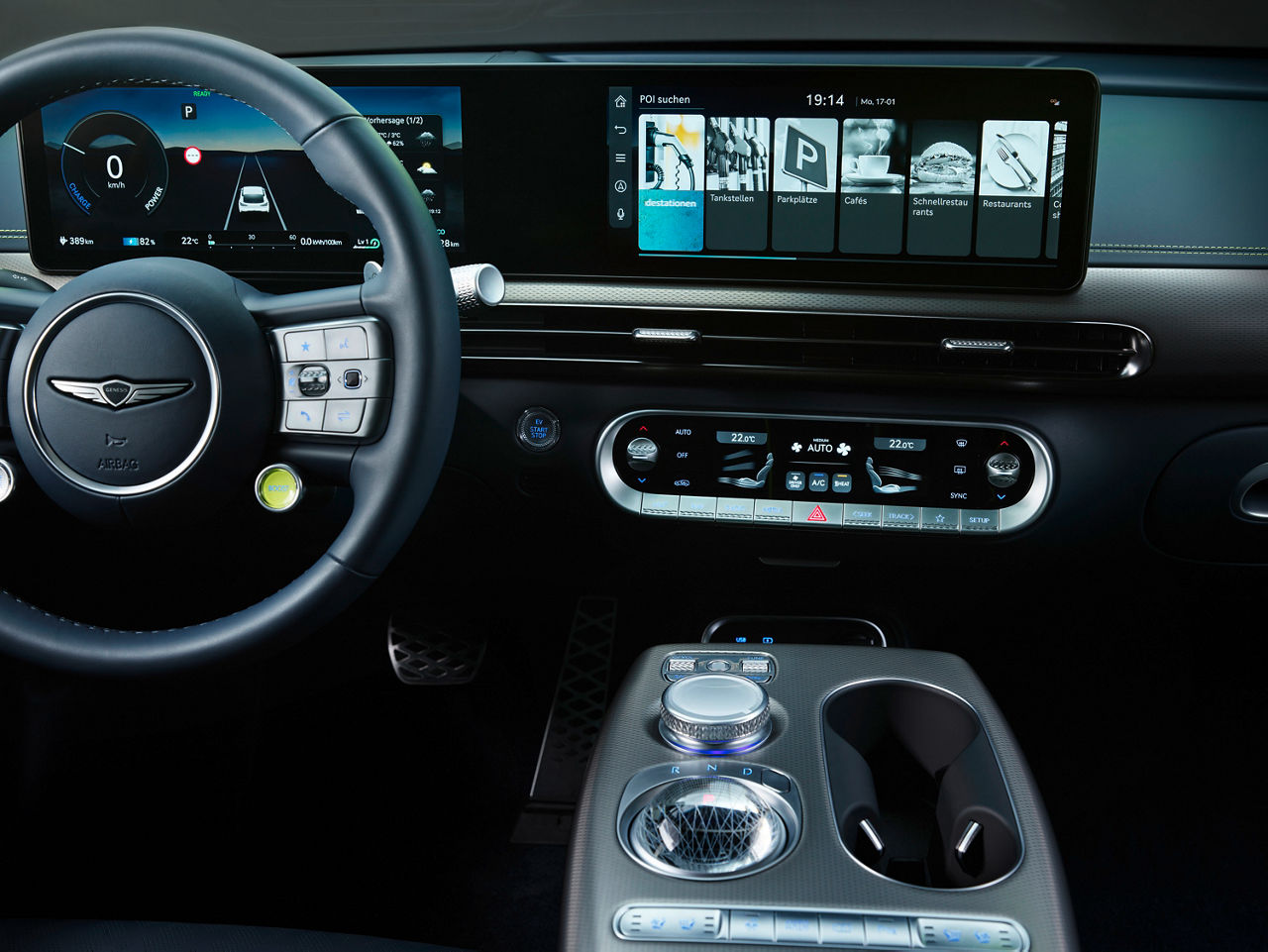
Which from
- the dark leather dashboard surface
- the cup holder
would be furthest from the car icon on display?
the cup holder

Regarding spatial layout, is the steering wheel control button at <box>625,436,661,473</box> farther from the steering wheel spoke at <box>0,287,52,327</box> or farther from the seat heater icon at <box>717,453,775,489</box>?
the steering wheel spoke at <box>0,287,52,327</box>

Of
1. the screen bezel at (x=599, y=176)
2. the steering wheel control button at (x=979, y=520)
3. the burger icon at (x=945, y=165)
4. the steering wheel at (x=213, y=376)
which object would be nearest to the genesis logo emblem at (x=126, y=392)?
the steering wheel at (x=213, y=376)

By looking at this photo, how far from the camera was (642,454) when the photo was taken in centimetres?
141

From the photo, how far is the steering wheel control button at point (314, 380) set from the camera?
0.99m

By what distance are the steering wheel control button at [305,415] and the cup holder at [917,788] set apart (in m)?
0.56

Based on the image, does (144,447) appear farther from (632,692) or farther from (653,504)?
(653,504)

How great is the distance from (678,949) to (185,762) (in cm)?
116

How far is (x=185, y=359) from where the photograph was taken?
Answer: 3.19 ft

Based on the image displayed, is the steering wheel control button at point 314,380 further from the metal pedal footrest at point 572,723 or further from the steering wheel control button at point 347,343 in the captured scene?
the metal pedal footrest at point 572,723

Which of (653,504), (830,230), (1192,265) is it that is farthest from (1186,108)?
(653,504)

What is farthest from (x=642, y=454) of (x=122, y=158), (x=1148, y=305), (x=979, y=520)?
(x=122, y=158)

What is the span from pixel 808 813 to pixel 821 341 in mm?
600

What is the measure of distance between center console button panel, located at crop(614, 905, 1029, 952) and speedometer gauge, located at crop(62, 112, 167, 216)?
103 centimetres

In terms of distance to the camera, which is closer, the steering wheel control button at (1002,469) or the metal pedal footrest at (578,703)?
the steering wheel control button at (1002,469)
